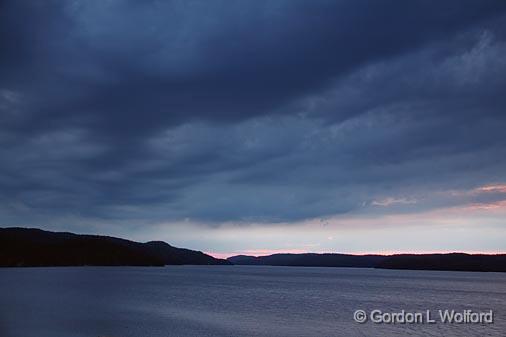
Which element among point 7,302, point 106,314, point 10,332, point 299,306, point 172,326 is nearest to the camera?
point 10,332

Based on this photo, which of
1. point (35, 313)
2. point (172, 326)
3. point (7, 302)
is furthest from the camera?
point (7, 302)

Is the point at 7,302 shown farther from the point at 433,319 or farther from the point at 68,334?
the point at 433,319

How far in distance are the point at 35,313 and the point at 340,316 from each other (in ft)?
134

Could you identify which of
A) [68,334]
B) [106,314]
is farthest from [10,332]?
[106,314]

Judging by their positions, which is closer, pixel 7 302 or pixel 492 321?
pixel 492 321

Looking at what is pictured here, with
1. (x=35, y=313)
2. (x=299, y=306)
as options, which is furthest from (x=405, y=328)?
(x=35, y=313)

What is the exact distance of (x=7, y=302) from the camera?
71250 mm

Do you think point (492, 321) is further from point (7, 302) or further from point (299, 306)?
point (7, 302)

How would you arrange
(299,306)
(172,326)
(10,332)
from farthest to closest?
(299,306) < (172,326) < (10,332)

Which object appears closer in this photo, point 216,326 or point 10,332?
point 10,332

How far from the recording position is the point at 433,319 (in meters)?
62.9

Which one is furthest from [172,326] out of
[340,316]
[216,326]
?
[340,316]

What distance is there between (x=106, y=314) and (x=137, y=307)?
9925mm

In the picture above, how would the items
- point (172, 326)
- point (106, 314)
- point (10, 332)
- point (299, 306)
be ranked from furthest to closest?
point (299, 306) → point (106, 314) → point (172, 326) → point (10, 332)
